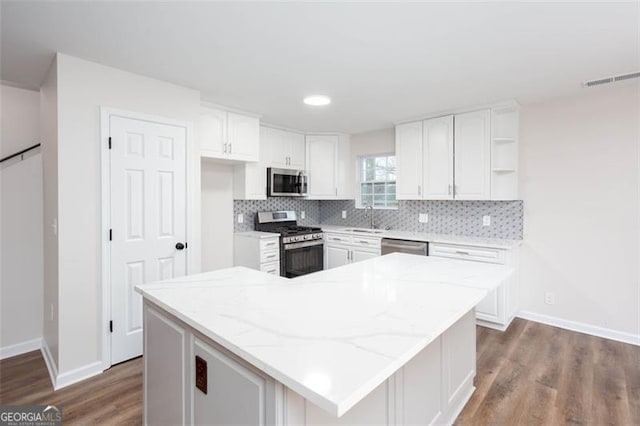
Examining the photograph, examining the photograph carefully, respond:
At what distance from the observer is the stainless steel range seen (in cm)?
416

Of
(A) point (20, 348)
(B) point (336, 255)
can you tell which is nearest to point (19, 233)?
(A) point (20, 348)

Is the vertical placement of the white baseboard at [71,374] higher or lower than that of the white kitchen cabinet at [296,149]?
lower

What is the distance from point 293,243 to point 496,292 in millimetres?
2398

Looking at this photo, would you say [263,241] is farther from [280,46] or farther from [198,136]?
[280,46]

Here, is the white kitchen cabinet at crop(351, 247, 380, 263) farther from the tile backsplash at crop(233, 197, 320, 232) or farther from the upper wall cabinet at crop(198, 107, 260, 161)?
the upper wall cabinet at crop(198, 107, 260, 161)

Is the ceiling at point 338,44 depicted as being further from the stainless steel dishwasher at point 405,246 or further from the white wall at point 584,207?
the stainless steel dishwasher at point 405,246

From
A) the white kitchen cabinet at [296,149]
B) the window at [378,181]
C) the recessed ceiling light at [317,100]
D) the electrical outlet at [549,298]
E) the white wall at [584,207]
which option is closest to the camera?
the white wall at [584,207]

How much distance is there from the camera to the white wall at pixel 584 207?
2.99m

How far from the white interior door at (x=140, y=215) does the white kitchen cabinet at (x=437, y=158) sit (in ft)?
9.04

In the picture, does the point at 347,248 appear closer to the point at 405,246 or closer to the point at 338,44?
the point at 405,246

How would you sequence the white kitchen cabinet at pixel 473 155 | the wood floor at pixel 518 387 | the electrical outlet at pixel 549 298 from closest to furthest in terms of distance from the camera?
the wood floor at pixel 518 387 → the electrical outlet at pixel 549 298 → the white kitchen cabinet at pixel 473 155

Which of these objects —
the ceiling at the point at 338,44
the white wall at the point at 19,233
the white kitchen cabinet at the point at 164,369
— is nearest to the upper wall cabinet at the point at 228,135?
the ceiling at the point at 338,44

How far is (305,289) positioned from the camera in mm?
1632

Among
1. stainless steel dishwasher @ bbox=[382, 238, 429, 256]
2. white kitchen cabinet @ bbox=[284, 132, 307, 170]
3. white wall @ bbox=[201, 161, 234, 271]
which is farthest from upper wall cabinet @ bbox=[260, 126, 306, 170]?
stainless steel dishwasher @ bbox=[382, 238, 429, 256]
